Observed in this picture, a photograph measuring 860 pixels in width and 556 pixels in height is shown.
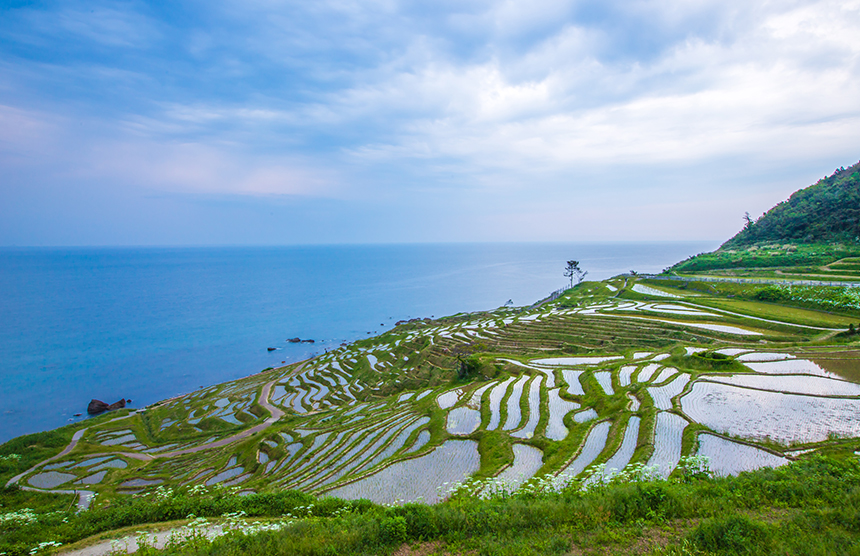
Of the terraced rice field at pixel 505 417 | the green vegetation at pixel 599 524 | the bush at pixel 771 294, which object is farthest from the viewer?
the bush at pixel 771 294

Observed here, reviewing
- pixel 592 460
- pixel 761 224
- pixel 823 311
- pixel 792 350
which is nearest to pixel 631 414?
pixel 592 460

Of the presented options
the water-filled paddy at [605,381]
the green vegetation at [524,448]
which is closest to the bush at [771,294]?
the green vegetation at [524,448]

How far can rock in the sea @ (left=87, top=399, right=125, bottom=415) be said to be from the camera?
44281 mm

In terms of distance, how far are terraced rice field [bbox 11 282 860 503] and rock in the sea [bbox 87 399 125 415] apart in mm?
5799

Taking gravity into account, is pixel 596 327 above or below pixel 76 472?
above

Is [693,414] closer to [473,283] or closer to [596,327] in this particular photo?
[596,327]

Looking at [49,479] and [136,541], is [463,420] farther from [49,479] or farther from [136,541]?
[49,479]

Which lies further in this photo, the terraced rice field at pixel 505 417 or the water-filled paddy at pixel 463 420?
the water-filled paddy at pixel 463 420

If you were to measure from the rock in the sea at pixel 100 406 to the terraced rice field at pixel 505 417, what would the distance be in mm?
5799

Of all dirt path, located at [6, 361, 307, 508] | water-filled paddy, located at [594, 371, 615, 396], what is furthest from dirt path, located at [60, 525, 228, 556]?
water-filled paddy, located at [594, 371, 615, 396]

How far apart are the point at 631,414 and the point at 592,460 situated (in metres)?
4.94

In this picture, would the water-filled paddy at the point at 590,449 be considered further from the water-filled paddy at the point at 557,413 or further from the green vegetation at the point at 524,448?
the water-filled paddy at the point at 557,413

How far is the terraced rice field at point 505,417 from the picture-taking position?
53.9 ft

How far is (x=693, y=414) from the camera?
18391 millimetres
